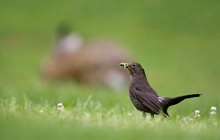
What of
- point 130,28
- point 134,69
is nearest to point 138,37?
point 130,28

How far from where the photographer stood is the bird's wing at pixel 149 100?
6820 mm

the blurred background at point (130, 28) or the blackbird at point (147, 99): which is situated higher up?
the blurred background at point (130, 28)

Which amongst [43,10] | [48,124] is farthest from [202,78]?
[48,124]

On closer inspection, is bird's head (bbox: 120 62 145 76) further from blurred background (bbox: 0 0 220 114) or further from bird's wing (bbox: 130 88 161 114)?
blurred background (bbox: 0 0 220 114)

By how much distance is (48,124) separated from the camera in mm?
5770

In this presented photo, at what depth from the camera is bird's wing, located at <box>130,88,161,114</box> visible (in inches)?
269

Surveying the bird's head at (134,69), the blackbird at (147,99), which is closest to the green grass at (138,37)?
the bird's head at (134,69)

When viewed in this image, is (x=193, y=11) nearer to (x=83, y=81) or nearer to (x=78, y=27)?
(x=78, y=27)

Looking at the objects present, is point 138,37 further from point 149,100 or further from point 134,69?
point 149,100

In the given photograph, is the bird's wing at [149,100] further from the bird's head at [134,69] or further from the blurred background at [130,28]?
the blurred background at [130,28]

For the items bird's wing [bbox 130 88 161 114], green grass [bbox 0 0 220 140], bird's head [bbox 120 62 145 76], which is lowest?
bird's wing [bbox 130 88 161 114]

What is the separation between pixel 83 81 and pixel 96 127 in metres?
11.3

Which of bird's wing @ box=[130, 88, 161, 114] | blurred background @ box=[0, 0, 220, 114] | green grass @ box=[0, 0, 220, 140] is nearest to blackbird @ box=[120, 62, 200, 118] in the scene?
bird's wing @ box=[130, 88, 161, 114]

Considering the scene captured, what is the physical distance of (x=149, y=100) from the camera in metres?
6.87
